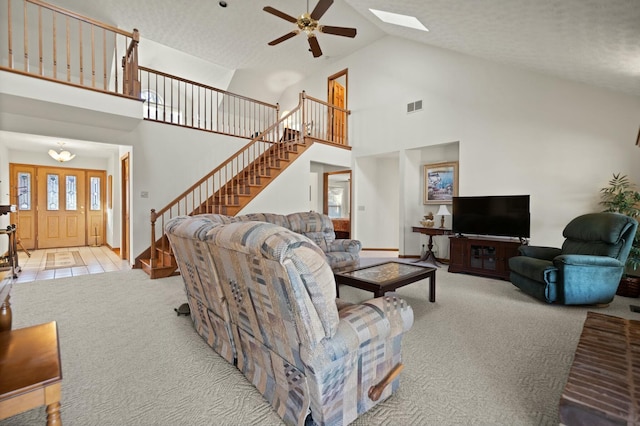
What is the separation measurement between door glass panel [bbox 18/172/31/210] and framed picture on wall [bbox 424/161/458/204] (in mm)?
9434

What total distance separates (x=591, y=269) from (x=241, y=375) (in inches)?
144

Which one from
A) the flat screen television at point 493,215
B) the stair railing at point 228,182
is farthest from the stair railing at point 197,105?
the flat screen television at point 493,215

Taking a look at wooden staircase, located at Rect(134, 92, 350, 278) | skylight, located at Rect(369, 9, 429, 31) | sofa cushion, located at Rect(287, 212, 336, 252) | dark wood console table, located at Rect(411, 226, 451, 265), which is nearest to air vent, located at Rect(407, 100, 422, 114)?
skylight, located at Rect(369, 9, 429, 31)

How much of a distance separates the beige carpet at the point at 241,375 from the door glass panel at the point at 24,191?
201 inches

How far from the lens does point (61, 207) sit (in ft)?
24.7

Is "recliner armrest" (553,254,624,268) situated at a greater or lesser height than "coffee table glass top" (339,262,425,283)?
greater

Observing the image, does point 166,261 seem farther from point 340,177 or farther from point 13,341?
point 340,177

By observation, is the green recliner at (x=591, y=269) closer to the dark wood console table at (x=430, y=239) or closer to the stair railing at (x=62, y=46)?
the dark wood console table at (x=430, y=239)

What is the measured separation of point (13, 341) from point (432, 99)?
6.49 meters

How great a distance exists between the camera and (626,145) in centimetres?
391

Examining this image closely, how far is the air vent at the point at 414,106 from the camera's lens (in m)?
6.05

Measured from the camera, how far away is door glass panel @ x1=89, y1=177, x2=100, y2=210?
26.0ft

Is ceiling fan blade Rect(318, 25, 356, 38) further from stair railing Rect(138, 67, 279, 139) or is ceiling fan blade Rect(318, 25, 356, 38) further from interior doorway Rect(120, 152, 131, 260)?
interior doorway Rect(120, 152, 131, 260)

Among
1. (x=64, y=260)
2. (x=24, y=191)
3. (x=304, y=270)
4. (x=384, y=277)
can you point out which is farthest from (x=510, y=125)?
(x=24, y=191)
